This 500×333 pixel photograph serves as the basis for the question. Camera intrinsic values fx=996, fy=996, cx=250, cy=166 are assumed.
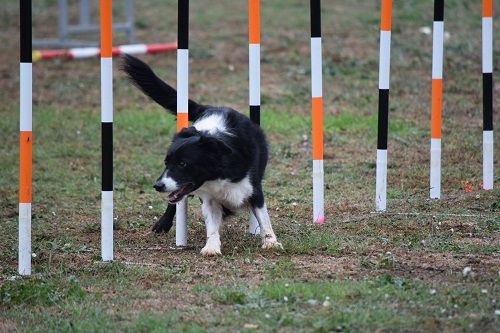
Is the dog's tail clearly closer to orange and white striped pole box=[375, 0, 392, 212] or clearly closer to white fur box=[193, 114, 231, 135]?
white fur box=[193, 114, 231, 135]

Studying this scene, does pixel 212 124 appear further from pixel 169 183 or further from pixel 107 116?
pixel 107 116

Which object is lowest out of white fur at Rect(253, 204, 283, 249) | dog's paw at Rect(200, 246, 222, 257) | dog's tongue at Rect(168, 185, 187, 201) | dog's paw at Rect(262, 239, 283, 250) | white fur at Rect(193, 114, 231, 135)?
dog's paw at Rect(200, 246, 222, 257)

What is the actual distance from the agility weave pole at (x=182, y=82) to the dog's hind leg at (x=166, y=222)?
1.46 ft

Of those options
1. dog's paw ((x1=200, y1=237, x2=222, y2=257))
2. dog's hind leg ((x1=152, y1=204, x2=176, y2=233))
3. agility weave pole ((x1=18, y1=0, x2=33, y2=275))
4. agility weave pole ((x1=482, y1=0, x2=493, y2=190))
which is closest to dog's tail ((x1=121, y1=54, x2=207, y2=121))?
dog's hind leg ((x1=152, y1=204, x2=176, y2=233))

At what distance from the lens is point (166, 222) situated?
777 centimetres

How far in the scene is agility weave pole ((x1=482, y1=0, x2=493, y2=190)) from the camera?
876 cm

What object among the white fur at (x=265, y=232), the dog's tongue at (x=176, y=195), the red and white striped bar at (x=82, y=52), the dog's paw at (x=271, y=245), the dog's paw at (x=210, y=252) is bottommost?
the dog's paw at (x=210, y=252)

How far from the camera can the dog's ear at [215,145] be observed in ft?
22.0

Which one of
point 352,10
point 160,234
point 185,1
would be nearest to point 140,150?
point 160,234

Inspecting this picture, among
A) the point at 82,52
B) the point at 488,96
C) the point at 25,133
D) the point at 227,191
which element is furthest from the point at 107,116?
the point at 82,52

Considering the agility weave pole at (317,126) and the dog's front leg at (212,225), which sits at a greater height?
the agility weave pole at (317,126)

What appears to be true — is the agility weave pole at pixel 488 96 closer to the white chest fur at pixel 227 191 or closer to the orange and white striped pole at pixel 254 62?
the orange and white striped pole at pixel 254 62

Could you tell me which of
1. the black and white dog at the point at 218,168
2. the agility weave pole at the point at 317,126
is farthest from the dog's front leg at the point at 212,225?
the agility weave pole at the point at 317,126

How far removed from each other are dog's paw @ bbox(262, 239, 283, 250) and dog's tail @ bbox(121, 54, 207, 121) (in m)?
1.17
